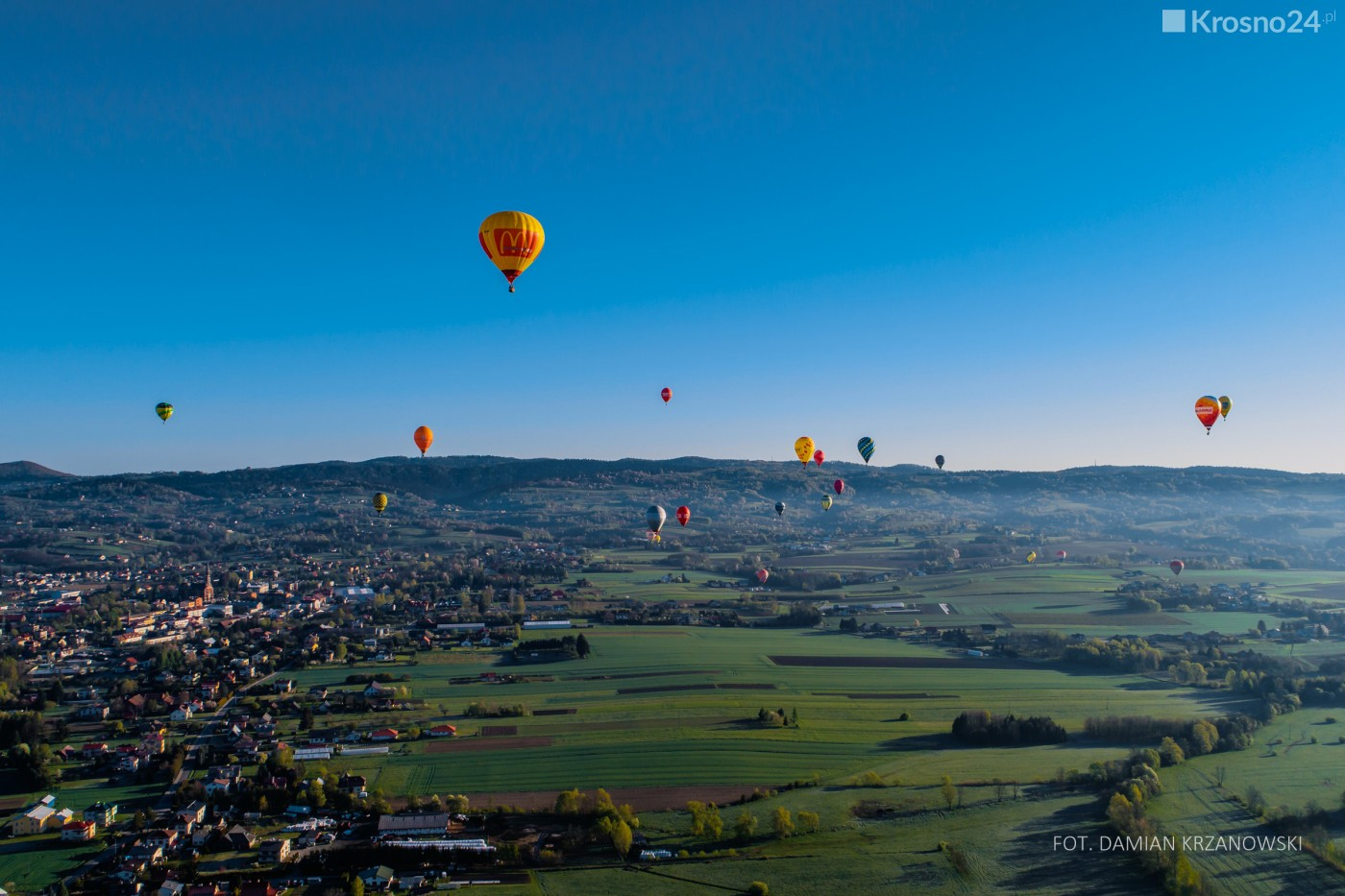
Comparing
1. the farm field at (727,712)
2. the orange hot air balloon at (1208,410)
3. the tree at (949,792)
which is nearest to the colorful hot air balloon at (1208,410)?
the orange hot air balloon at (1208,410)

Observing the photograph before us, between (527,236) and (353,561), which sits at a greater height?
(527,236)

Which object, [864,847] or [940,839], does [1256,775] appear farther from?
[864,847]

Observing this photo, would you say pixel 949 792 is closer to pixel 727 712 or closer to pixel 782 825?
pixel 782 825

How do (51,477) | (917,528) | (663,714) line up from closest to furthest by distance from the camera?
(663,714)
(917,528)
(51,477)

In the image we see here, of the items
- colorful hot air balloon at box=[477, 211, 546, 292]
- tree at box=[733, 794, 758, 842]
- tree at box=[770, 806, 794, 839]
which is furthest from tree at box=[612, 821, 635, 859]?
colorful hot air balloon at box=[477, 211, 546, 292]

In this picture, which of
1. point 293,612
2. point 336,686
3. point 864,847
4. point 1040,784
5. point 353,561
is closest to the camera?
point 864,847

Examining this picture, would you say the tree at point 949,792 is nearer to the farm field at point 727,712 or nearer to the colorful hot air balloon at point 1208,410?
the farm field at point 727,712

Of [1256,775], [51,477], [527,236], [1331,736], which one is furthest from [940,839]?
[51,477]

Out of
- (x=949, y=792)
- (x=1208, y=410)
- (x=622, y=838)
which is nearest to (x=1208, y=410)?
(x=1208, y=410)

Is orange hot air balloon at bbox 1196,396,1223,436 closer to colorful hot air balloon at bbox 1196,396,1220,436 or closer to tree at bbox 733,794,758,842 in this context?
colorful hot air balloon at bbox 1196,396,1220,436

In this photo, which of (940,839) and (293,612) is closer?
(940,839)
